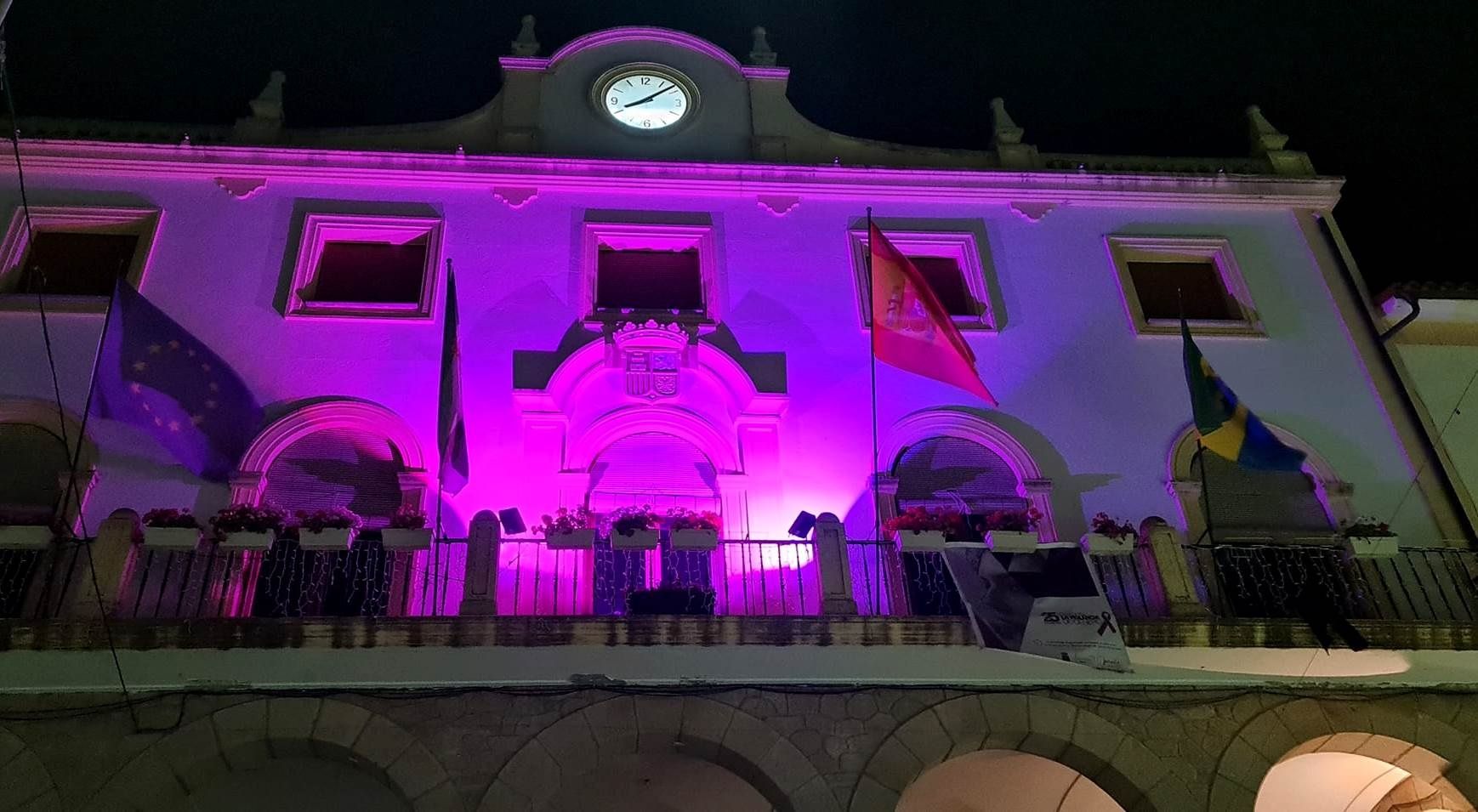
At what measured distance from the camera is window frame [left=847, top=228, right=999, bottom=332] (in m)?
15.1

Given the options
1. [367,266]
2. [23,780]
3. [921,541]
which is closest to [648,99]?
[367,266]

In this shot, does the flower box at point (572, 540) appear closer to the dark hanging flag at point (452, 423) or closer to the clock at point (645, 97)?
the dark hanging flag at point (452, 423)

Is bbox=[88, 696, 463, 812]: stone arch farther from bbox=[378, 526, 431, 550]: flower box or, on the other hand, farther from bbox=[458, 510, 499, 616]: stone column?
bbox=[378, 526, 431, 550]: flower box

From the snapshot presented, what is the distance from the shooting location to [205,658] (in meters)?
10.3

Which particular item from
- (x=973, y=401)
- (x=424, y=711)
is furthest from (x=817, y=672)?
(x=973, y=401)

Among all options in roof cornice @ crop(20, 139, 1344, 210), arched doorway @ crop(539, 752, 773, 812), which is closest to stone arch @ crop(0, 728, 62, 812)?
arched doorway @ crop(539, 752, 773, 812)

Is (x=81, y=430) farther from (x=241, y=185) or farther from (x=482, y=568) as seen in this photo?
(x=482, y=568)

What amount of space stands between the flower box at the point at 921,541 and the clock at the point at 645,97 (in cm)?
799

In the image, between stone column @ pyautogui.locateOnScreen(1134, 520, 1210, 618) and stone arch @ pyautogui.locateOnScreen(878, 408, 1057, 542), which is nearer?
stone column @ pyautogui.locateOnScreen(1134, 520, 1210, 618)

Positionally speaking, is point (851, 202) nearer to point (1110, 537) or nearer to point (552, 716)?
point (1110, 537)

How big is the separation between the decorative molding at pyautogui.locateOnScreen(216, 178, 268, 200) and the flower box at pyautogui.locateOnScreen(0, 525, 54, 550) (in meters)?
6.03

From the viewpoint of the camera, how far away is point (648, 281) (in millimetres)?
15273

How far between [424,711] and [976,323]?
28.6 ft

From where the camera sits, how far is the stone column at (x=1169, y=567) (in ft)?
38.3
